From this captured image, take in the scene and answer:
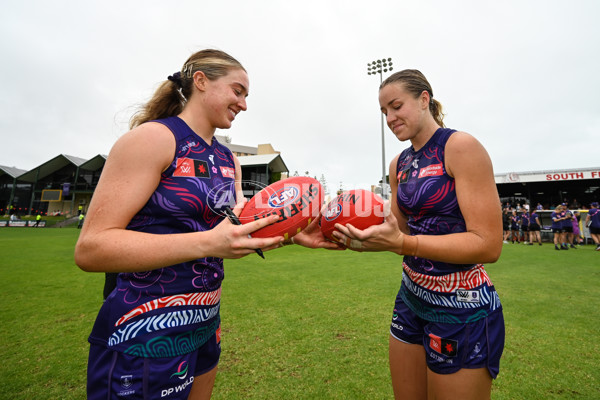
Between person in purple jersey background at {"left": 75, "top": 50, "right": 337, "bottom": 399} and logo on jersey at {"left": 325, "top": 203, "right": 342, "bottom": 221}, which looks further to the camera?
logo on jersey at {"left": 325, "top": 203, "right": 342, "bottom": 221}

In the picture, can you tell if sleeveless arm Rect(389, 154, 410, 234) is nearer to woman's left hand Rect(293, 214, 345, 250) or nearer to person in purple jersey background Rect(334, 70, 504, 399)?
person in purple jersey background Rect(334, 70, 504, 399)

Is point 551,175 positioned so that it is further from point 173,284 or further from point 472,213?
point 173,284

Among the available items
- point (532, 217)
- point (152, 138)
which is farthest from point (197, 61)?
point (532, 217)

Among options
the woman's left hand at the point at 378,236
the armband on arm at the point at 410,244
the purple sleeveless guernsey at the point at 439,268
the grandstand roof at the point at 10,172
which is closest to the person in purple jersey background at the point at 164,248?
the woman's left hand at the point at 378,236

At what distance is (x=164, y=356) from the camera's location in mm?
1291

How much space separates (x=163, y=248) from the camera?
3.76ft

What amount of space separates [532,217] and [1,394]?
21.6 m

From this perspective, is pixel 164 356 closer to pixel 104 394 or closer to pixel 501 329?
pixel 104 394

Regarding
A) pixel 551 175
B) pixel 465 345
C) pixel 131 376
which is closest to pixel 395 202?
pixel 465 345

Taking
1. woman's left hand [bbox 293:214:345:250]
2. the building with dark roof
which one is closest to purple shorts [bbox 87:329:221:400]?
woman's left hand [bbox 293:214:345:250]

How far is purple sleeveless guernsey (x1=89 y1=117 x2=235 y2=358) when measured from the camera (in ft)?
4.21

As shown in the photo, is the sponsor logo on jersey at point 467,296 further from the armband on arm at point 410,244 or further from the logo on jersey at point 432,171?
the logo on jersey at point 432,171

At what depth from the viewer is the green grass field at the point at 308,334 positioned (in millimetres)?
2766

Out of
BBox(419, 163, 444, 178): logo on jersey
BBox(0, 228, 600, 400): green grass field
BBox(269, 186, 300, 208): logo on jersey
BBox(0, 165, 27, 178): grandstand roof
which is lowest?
BBox(0, 228, 600, 400): green grass field
